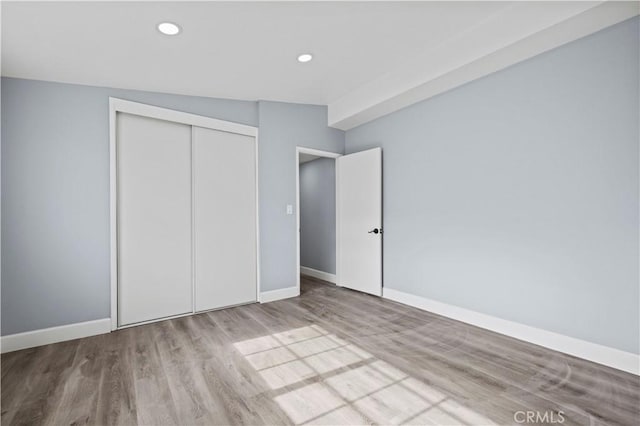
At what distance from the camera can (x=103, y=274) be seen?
3.04 metres

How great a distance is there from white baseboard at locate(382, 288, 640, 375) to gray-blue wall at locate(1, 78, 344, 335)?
353cm

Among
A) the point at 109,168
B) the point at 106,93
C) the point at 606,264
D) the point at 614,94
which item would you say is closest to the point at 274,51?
the point at 106,93

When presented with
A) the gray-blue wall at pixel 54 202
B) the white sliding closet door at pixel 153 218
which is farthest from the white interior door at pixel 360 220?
the gray-blue wall at pixel 54 202

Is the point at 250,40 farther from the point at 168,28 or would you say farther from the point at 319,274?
the point at 319,274

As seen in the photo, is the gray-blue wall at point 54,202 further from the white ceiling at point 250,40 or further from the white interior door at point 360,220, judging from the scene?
the white interior door at point 360,220

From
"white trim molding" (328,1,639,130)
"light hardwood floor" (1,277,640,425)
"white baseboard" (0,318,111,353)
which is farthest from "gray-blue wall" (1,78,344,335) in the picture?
"white trim molding" (328,1,639,130)

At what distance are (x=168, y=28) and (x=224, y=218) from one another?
208 centimetres

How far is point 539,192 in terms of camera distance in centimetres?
267

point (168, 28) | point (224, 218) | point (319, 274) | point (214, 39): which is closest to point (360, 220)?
point (319, 274)

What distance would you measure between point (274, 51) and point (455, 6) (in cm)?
149

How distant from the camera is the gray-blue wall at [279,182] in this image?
4.04 metres

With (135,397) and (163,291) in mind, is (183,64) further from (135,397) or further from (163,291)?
(135,397)

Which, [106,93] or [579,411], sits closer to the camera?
[579,411]

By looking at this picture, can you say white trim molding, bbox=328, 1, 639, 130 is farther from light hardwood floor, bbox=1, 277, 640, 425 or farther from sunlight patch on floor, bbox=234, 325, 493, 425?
sunlight patch on floor, bbox=234, 325, 493, 425
